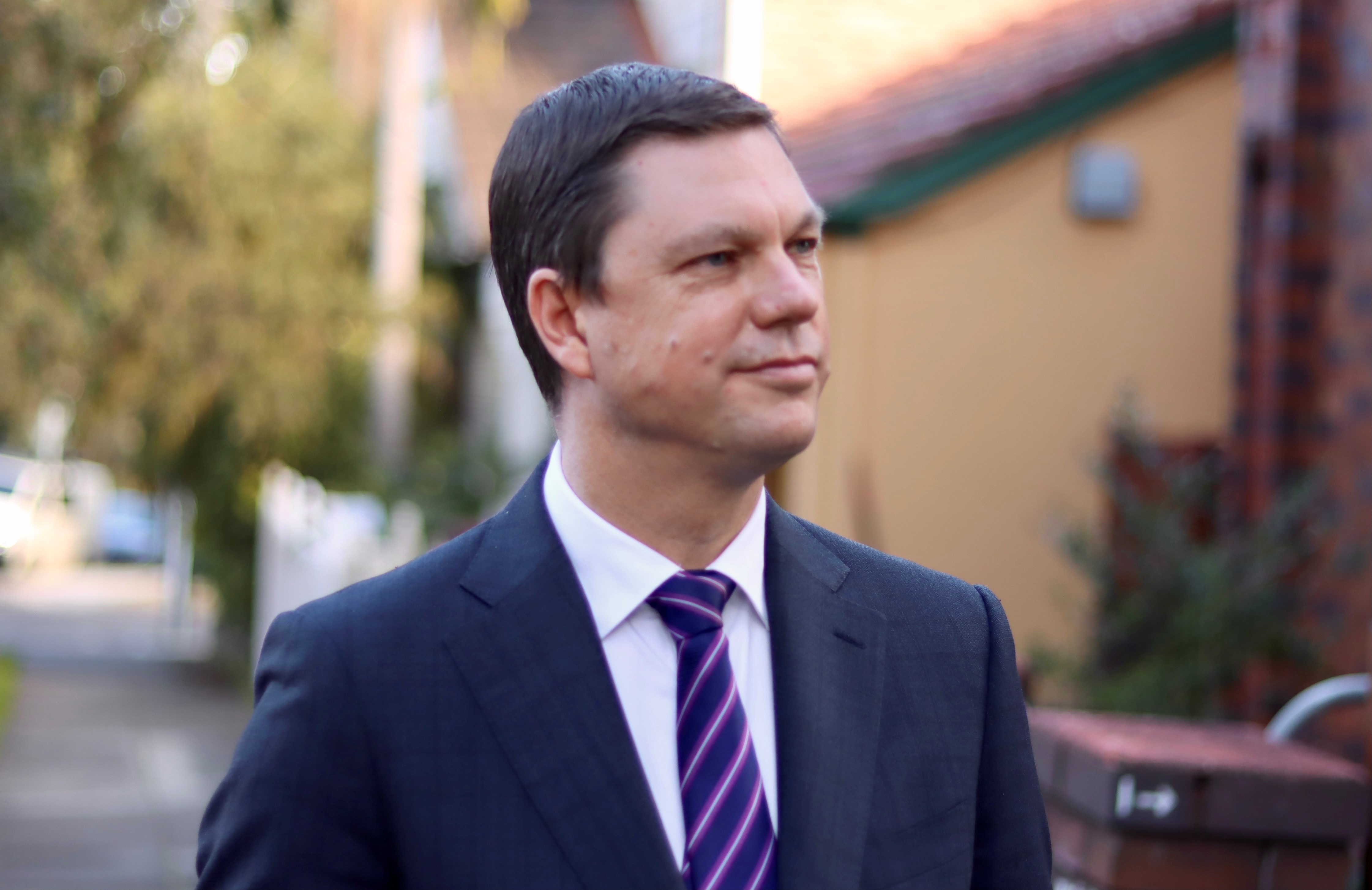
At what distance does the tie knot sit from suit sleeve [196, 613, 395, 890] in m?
0.36

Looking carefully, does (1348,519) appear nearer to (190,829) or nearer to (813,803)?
(813,803)

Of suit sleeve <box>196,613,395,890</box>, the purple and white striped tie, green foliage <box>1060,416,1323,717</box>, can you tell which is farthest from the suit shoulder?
green foliage <box>1060,416,1323,717</box>

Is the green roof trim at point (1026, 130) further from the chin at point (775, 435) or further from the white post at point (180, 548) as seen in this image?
the white post at point (180, 548)

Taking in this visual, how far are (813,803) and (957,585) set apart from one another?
0.43 m

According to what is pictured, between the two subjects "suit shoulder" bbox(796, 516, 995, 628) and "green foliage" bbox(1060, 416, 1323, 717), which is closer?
"suit shoulder" bbox(796, 516, 995, 628)

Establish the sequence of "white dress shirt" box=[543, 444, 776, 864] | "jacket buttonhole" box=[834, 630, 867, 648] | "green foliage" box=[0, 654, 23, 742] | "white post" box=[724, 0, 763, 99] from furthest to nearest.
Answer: "green foliage" box=[0, 654, 23, 742], "white post" box=[724, 0, 763, 99], "jacket buttonhole" box=[834, 630, 867, 648], "white dress shirt" box=[543, 444, 776, 864]

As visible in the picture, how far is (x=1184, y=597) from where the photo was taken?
573 cm

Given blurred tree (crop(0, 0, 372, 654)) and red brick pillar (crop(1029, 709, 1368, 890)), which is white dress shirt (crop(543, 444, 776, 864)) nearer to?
red brick pillar (crop(1029, 709, 1368, 890))

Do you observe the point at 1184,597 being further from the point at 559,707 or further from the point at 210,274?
the point at 210,274

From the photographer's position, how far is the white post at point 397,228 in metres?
12.9

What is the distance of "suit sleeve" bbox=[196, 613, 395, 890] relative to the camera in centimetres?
161

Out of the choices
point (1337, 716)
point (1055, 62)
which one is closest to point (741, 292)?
point (1337, 716)

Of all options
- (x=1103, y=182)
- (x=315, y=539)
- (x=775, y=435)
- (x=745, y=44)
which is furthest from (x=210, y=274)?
(x=775, y=435)

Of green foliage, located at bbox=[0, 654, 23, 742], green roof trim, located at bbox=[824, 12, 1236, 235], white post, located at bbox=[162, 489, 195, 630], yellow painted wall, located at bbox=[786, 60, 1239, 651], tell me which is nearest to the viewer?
green roof trim, located at bbox=[824, 12, 1236, 235]
